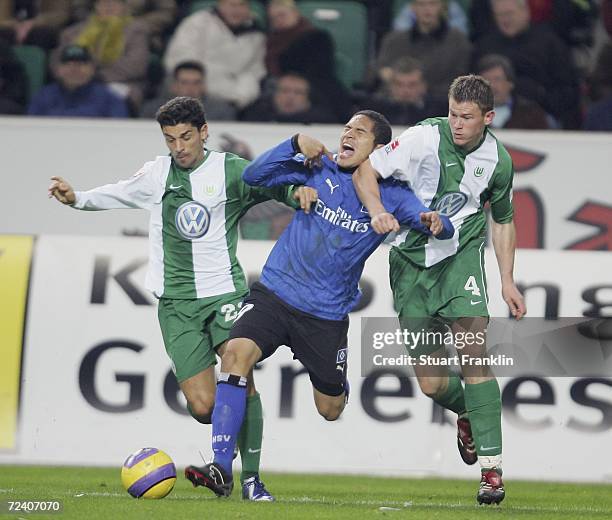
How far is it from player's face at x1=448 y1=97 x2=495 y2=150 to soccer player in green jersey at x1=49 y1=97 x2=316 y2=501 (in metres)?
1.27

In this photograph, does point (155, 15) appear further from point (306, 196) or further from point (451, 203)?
point (306, 196)

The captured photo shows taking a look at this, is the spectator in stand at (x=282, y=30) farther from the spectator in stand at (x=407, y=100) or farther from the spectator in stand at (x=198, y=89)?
the spectator in stand at (x=407, y=100)

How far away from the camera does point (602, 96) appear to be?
45.6 ft

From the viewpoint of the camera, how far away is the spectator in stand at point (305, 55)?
44.7 ft

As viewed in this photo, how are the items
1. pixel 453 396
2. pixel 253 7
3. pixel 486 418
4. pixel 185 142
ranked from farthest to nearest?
pixel 253 7 < pixel 453 396 < pixel 185 142 < pixel 486 418

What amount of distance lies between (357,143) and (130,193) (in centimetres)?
147

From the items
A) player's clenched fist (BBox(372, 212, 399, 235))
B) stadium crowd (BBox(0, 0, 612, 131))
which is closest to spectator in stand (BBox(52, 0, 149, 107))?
stadium crowd (BBox(0, 0, 612, 131))

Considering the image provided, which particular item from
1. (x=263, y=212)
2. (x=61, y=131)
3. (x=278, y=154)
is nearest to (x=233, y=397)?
(x=278, y=154)

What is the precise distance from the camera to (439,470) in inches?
416

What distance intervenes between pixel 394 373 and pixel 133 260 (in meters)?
2.13

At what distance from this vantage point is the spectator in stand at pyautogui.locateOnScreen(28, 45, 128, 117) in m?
13.6

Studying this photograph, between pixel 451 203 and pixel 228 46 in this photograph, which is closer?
pixel 451 203

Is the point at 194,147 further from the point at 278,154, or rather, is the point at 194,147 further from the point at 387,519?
the point at 387,519

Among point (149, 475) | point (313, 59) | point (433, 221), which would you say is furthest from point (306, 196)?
point (313, 59)
